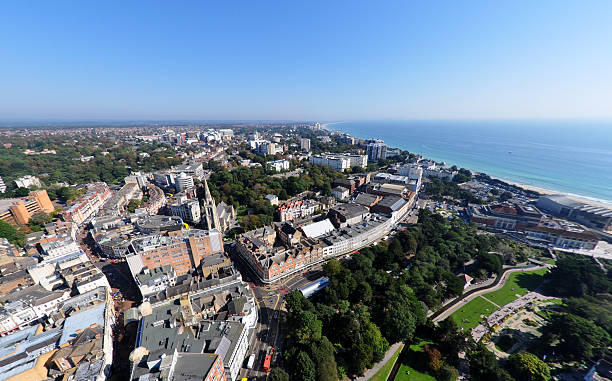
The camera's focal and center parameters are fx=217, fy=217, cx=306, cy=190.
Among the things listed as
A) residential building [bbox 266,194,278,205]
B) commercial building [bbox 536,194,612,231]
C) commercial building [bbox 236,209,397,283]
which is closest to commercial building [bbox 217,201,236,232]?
commercial building [bbox 236,209,397,283]

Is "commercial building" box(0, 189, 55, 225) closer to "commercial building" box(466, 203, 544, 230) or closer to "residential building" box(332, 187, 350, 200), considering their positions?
"residential building" box(332, 187, 350, 200)

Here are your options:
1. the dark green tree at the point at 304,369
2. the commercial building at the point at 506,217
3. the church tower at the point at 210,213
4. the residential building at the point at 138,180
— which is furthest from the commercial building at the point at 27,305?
the commercial building at the point at 506,217

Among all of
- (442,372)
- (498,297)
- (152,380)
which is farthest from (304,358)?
(498,297)

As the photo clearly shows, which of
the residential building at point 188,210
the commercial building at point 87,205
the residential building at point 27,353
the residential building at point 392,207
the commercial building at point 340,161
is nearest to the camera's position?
the residential building at point 27,353

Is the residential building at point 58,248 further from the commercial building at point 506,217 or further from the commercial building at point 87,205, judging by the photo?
the commercial building at point 506,217

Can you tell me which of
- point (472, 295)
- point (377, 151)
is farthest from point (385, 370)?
point (377, 151)
